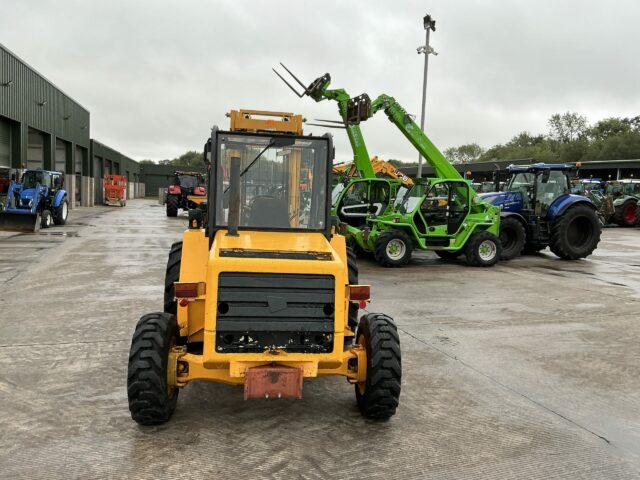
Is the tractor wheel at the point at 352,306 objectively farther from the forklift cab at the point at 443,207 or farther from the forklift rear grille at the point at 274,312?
the forklift cab at the point at 443,207

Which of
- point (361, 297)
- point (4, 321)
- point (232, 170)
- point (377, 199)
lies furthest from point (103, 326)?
point (377, 199)

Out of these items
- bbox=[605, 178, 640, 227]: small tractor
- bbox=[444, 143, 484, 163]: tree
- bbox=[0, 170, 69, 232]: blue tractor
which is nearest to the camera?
bbox=[0, 170, 69, 232]: blue tractor

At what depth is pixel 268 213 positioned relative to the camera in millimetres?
4738

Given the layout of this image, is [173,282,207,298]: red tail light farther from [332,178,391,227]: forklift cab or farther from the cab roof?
the cab roof

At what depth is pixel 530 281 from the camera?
10938 millimetres

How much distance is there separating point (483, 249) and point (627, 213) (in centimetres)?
2020

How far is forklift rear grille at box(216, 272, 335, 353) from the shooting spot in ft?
12.2

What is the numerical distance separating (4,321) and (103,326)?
1293 mm

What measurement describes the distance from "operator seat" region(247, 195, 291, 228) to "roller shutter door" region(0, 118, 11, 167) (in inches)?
879

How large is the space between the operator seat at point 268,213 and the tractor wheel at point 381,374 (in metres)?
1.24

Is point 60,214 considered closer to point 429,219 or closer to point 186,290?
point 429,219

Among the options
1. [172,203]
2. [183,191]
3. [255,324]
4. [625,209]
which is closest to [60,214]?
[172,203]

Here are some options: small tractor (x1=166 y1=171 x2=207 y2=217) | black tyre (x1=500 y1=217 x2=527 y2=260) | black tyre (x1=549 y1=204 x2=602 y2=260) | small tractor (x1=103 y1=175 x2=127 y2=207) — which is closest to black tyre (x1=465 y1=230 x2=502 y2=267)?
black tyre (x1=500 y1=217 x2=527 y2=260)

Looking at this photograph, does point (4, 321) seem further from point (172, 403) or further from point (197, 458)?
point (197, 458)
